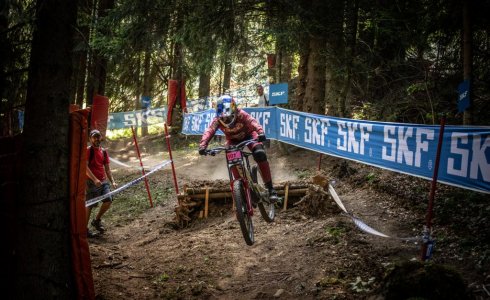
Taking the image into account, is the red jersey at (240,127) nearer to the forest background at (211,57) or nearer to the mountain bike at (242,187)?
the mountain bike at (242,187)

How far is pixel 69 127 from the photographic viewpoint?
14.3 feet

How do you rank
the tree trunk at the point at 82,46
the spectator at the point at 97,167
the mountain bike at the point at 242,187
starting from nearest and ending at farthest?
1. the mountain bike at the point at 242,187
2. the tree trunk at the point at 82,46
3. the spectator at the point at 97,167

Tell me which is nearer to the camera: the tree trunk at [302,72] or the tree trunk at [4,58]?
the tree trunk at [4,58]

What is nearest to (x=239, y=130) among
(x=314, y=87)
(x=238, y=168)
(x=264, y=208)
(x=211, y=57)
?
(x=238, y=168)

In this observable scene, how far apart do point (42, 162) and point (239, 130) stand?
11.6ft

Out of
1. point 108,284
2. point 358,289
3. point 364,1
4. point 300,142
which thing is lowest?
point 108,284

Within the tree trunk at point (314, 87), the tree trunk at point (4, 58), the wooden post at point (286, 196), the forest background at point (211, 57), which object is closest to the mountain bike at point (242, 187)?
the wooden post at point (286, 196)

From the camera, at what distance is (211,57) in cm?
1188

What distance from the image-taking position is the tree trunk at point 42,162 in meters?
4.14

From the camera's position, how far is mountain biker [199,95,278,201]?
6.69m

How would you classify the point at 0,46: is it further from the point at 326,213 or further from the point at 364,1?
the point at 364,1

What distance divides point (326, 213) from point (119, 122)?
42.2 feet

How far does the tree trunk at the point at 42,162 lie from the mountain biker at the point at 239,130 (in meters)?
2.76

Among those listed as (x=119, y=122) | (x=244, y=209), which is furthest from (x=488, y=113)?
(x=119, y=122)
